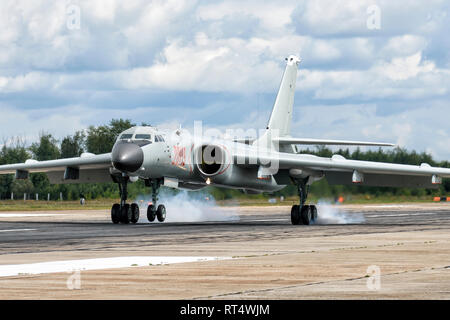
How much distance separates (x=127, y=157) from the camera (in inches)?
1158

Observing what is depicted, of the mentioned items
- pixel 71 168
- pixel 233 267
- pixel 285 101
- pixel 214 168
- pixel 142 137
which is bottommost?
pixel 233 267

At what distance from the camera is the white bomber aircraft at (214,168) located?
3073cm

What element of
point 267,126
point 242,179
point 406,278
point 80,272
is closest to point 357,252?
point 406,278

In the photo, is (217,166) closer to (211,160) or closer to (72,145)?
(211,160)

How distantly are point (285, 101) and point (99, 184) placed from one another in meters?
40.5

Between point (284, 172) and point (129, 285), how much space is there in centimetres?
2384

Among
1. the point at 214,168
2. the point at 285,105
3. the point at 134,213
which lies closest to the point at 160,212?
the point at 134,213

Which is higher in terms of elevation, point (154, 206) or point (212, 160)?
point (212, 160)

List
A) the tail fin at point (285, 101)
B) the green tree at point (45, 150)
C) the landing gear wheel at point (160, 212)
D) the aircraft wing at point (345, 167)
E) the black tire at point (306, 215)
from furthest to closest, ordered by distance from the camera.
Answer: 1. the green tree at point (45, 150)
2. the tail fin at point (285, 101)
3. the black tire at point (306, 215)
4. the landing gear wheel at point (160, 212)
5. the aircraft wing at point (345, 167)

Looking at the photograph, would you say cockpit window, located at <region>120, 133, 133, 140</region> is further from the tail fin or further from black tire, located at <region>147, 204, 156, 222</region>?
the tail fin

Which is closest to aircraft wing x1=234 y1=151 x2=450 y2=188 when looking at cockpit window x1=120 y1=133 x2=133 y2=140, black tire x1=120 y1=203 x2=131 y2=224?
cockpit window x1=120 y1=133 x2=133 y2=140

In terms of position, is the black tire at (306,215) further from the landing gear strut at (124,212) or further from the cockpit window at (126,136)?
the cockpit window at (126,136)

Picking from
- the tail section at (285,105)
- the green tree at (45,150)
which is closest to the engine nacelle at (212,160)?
the tail section at (285,105)
